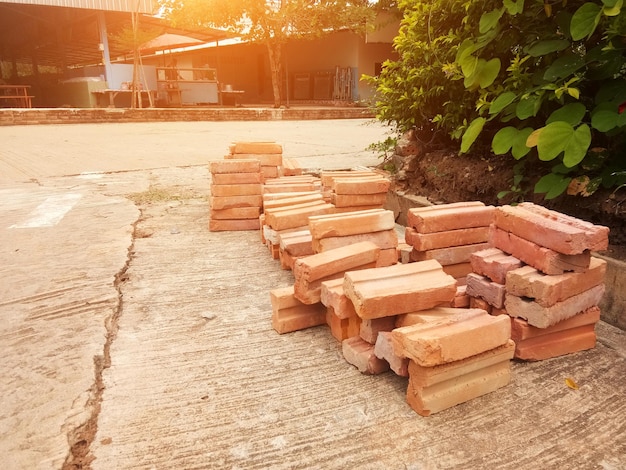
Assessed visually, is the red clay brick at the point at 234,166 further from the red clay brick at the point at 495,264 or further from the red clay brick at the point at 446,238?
the red clay brick at the point at 495,264

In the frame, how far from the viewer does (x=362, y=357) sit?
201 cm

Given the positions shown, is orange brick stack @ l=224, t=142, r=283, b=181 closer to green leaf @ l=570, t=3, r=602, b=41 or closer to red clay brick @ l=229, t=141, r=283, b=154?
red clay brick @ l=229, t=141, r=283, b=154

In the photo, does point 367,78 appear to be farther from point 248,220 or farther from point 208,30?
point 208,30

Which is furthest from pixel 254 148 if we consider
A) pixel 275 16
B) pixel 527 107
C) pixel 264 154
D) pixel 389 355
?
pixel 275 16

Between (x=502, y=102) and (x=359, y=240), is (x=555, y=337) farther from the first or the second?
(x=502, y=102)

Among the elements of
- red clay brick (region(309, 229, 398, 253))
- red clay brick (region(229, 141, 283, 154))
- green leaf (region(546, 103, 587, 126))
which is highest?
Answer: green leaf (region(546, 103, 587, 126))

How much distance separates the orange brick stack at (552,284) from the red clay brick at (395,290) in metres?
0.32

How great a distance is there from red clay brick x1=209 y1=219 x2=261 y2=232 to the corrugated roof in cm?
1590

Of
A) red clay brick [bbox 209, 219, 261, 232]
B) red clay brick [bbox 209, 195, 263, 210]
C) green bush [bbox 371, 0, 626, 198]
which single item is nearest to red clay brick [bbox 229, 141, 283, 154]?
red clay brick [bbox 209, 195, 263, 210]

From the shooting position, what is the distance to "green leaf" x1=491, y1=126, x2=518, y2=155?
2.66 metres

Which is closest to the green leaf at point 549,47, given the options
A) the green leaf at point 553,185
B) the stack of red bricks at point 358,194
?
the green leaf at point 553,185

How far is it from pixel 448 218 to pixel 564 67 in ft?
3.31

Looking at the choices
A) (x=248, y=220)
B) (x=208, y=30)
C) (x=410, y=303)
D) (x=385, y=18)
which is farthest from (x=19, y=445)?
(x=208, y=30)

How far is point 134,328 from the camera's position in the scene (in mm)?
2398
